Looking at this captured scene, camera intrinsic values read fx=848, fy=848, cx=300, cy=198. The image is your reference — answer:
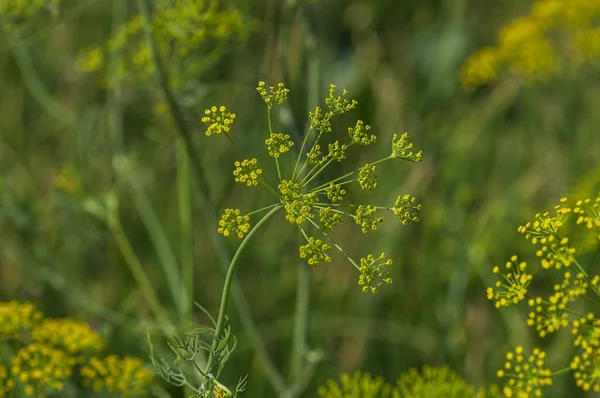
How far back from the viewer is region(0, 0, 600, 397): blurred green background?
9.89 ft

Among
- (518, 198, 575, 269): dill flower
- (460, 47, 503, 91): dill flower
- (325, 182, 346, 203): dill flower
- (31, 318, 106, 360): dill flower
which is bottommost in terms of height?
(460, 47, 503, 91): dill flower

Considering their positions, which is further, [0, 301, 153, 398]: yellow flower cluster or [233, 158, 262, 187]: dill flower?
[0, 301, 153, 398]: yellow flower cluster

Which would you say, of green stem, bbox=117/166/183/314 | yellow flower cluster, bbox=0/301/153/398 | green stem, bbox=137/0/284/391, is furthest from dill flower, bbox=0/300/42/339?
green stem, bbox=117/166/183/314

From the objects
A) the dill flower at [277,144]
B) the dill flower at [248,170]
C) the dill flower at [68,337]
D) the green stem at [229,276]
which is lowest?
the dill flower at [68,337]

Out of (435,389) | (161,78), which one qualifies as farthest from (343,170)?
(435,389)

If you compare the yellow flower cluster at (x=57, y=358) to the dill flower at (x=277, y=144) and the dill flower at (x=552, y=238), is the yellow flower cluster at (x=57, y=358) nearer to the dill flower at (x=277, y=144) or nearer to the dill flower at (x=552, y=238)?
the dill flower at (x=277, y=144)

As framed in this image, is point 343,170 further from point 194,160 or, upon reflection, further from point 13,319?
point 13,319

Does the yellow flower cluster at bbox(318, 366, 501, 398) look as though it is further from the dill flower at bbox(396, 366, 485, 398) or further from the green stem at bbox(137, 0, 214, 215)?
the green stem at bbox(137, 0, 214, 215)

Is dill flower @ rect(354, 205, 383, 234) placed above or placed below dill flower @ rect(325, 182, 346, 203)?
below

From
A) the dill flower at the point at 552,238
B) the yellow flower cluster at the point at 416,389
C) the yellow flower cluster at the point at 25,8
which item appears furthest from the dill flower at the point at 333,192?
the yellow flower cluster at the point at 25,8

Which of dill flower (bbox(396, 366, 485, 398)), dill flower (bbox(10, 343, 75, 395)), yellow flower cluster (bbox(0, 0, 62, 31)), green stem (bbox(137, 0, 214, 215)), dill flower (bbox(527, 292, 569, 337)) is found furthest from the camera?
yellow flower cluster (bbox(0, 0, 62, 31))

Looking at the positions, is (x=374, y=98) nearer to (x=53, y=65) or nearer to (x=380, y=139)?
(x=380, y=139)

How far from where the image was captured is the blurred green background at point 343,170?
3.02 meters

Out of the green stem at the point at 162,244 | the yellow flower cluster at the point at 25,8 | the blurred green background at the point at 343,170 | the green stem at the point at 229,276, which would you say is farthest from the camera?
the blurred green background at the point at 343,170
